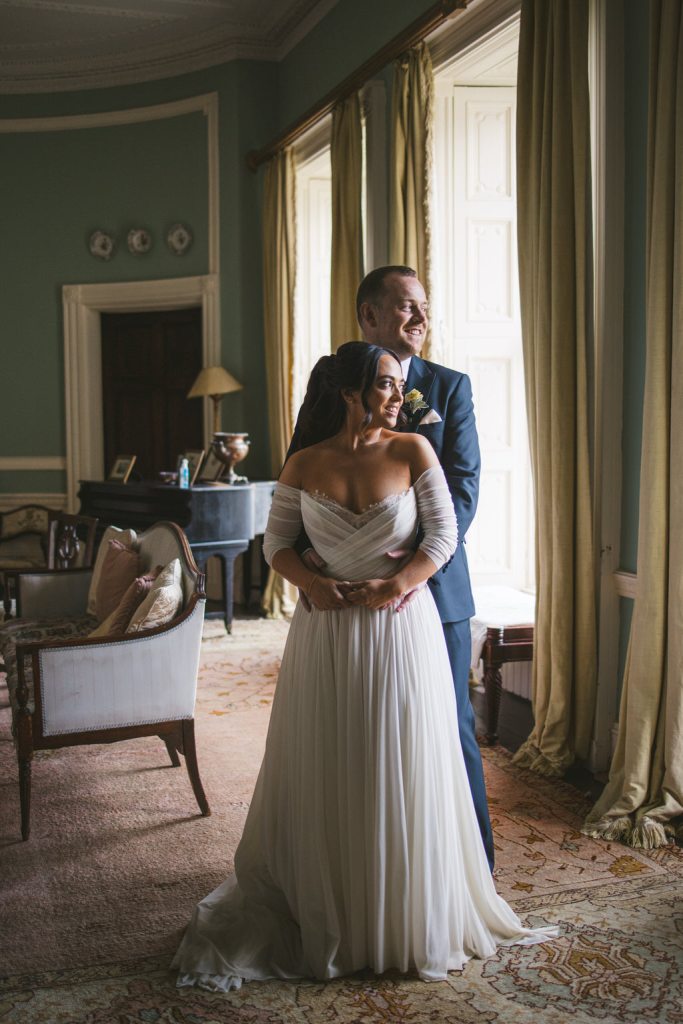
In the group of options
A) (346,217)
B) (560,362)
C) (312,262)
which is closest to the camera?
(560,362)

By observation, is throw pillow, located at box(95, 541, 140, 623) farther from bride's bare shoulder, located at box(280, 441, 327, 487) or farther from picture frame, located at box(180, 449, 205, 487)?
picture frame, located at box(180, 449, 205, 487)

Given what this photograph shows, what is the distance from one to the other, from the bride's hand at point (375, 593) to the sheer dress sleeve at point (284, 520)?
0.27 m

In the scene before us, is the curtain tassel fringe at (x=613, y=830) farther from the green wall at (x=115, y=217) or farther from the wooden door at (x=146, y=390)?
the wooden door at (x=146, y=390)

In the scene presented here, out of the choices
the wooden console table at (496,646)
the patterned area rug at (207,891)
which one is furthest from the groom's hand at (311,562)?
the wooden console table at (496,646)

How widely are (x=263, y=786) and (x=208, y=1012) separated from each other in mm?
574

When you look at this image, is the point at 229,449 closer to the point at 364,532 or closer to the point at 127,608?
the point at 127,608

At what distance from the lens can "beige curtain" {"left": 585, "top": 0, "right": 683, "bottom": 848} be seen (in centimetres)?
313

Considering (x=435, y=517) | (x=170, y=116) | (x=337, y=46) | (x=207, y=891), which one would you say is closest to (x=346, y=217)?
(x=337, y=46)

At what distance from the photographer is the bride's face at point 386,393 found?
2.42m

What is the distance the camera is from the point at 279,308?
710cm

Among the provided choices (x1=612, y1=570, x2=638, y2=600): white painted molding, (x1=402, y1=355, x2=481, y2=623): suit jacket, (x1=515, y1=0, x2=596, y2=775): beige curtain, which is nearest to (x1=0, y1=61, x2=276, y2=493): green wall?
(x1=515, y1=0, x2=596, y2=775): beige curtain

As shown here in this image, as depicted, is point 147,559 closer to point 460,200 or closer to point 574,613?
point 574,613

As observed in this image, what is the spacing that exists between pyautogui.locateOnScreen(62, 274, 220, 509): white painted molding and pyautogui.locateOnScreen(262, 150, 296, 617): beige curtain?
2.74 feet

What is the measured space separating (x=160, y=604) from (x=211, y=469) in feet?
10.7
